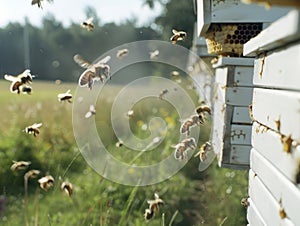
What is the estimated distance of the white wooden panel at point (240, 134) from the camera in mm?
2618

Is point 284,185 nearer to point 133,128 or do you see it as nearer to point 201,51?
point 201,51

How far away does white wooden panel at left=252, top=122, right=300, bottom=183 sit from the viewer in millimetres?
1058

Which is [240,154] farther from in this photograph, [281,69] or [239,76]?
[281,69]

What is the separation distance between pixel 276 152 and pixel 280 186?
0.33 feet

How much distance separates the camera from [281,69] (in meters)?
1.20

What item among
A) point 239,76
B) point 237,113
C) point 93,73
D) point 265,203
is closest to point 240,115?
point 237,113

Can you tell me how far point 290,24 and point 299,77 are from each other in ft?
0.43

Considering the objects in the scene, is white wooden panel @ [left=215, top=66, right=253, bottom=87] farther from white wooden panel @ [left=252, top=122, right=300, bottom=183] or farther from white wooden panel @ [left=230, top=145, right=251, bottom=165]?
white wooden panel @ [left=252, top=122, right=300, bottom=183]

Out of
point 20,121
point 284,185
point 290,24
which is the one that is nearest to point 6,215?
point 20,121

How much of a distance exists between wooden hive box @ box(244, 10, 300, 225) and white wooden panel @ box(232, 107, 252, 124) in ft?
3.09

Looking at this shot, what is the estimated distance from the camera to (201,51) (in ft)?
17.2

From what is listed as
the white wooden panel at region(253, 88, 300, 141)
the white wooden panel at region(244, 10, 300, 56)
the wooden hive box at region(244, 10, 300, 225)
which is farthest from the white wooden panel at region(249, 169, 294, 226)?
the white wooden panel at region(244, 10, 300, 56)

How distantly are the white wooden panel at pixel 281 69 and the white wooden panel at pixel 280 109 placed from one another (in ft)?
0.08

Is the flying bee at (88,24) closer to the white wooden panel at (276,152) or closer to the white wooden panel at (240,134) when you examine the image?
the white wooden panel at (240,134)
